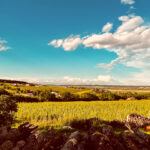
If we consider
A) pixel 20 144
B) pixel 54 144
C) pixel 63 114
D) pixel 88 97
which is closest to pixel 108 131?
pixel 54 144

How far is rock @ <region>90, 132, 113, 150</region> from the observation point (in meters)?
5.33

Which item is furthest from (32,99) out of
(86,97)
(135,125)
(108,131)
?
(108,131)

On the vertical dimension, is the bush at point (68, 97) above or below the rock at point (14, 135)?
below

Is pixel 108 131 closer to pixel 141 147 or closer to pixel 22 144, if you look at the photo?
pixel 141 147

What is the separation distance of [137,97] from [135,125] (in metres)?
42.9

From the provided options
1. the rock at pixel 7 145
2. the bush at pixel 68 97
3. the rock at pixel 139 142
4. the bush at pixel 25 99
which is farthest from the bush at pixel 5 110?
the bush at pixel 68 97

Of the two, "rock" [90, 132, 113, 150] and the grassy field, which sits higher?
"rock" [90, 132, 113, 150]

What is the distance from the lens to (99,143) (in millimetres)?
5469

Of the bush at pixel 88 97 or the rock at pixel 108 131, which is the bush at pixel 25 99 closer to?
the bush at pixel 88 97

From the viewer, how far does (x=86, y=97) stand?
4444 cm

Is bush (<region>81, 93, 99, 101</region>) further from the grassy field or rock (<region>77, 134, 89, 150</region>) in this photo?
rock (<region>77, 134, 89, 150</region>)

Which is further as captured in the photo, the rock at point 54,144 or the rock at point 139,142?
the rock at point 139,142

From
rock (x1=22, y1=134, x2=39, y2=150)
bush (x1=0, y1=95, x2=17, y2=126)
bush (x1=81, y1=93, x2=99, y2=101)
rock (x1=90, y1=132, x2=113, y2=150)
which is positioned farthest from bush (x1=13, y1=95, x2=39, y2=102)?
rock (x1=90, y1=132, x2=113, y2=150)

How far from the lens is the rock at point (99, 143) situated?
533cm
